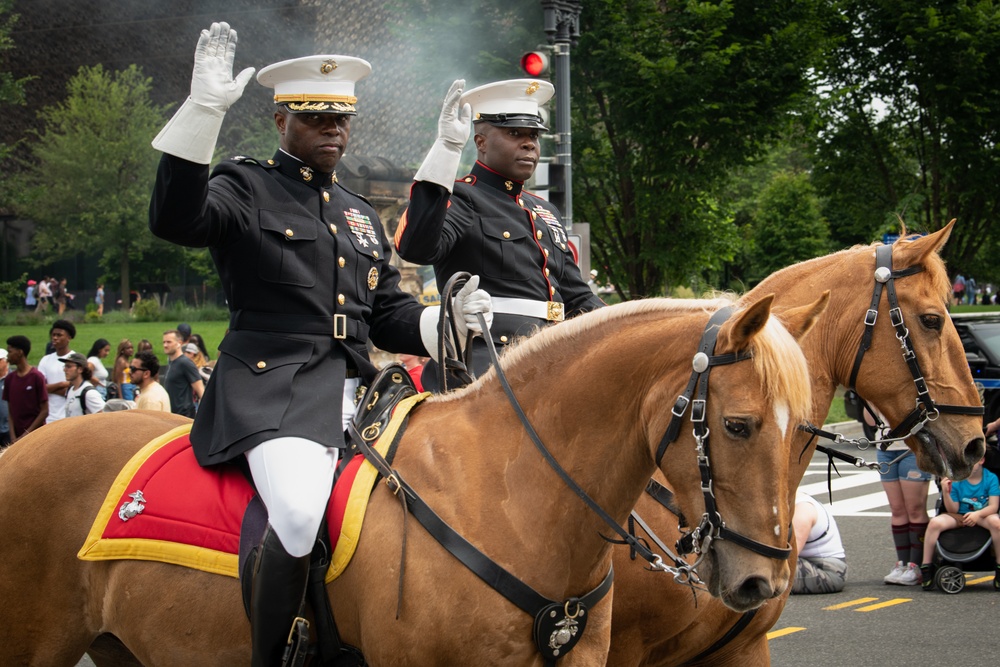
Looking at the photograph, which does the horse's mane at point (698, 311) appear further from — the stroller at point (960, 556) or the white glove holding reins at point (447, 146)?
the stroller at point (960, 556)

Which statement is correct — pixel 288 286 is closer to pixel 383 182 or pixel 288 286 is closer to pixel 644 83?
pixel 383 182

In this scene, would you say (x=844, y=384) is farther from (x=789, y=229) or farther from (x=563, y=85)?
(x=789, y=229)

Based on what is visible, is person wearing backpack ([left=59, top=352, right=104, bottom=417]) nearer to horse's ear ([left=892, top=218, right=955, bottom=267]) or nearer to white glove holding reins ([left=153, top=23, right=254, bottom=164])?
white glove holding reins ([left=153, top=23, right=254, bottom=164])

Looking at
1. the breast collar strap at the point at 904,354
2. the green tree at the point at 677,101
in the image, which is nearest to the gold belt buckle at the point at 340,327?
the breast collar strap at the point at 904,354

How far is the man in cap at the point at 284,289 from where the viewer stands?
3.53 m

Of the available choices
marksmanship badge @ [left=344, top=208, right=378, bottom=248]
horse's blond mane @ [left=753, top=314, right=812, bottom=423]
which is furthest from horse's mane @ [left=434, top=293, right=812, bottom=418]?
marksmanship badge @ [left=344, top=208, right=378, bottom=248]

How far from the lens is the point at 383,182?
13984 millimetres

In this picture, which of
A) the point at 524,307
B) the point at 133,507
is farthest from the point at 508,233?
the point at 133,507

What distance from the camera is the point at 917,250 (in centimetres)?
477

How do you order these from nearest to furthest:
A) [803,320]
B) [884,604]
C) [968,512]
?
[803,320] → [884,604] → [968,512]

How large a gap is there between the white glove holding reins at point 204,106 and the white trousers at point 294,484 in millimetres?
960

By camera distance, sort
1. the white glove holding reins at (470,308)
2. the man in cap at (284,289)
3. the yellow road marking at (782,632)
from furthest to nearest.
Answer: the yellow road marking at (782,632) < the white glove holding reins at (470,308) < the man in cap at (284,289)

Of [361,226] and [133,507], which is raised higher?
[361,226]

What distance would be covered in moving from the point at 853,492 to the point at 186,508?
1076cm
